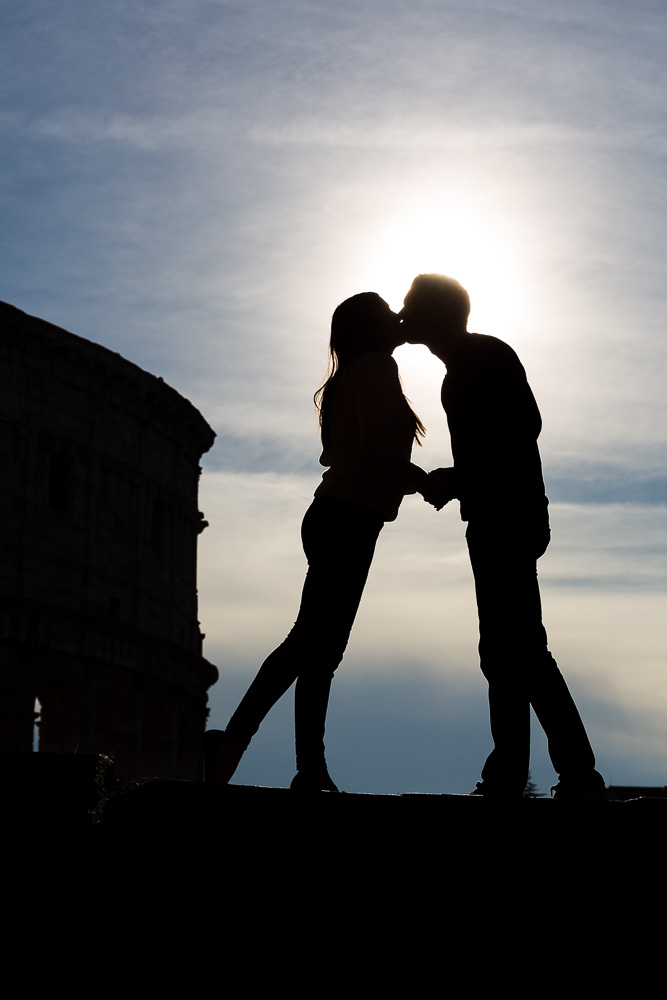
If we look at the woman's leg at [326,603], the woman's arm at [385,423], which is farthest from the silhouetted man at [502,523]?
the woman's leg at [326,603]

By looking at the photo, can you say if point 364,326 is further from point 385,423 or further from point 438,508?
point 438,508

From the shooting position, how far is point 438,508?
281 inches

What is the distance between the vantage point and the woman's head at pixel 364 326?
7254 millimetres

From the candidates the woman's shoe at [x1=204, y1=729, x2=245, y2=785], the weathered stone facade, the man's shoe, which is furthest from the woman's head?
the weathered stone facade

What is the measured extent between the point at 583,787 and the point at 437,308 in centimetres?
242

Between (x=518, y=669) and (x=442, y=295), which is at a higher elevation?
(x=442, y=295)

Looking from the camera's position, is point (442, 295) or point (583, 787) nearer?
point (583, 787)

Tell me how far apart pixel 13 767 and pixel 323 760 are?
177 cm

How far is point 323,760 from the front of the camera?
23.4 ft

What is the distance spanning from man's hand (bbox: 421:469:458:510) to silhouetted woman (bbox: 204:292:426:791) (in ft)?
0.18

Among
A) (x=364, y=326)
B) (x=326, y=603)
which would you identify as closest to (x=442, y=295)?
(x=364, y=326)

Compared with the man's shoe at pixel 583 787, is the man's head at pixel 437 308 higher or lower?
higher

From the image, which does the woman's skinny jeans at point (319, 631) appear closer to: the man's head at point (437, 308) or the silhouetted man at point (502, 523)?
the silhouetted man at point (502, 523)

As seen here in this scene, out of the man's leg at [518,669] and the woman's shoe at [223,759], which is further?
the woman's shoe at [223,759]
